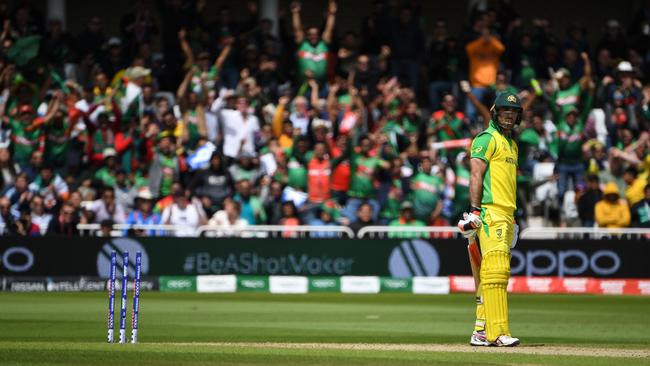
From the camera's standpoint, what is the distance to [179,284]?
21875 millimetres

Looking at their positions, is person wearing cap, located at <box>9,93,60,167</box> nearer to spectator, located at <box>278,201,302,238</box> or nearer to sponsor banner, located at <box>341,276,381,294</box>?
spectator, located at <box>278,201,302,238</box>

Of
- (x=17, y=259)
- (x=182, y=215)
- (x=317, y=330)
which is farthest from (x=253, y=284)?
(x=317, y=330)

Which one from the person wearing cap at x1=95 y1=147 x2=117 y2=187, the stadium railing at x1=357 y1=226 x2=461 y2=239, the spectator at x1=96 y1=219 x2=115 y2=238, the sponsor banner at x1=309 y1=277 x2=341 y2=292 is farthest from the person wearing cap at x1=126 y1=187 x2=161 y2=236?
the stadium railing at x1=357 y1=226 x2=461 y2=239

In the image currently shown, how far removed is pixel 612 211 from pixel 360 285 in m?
4.30

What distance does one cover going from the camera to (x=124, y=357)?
10422mm

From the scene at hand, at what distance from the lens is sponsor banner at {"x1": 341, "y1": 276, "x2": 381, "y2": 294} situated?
2183cm

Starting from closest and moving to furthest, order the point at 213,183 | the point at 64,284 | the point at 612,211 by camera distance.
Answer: the point at 64,284 < the point at 612,211 < the point at 213,183

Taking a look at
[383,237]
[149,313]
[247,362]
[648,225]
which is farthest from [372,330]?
[648,225]

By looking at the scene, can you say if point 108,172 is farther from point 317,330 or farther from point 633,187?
point 317,330

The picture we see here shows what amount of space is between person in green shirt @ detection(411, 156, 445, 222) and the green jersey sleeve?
11.0m

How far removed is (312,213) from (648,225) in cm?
551

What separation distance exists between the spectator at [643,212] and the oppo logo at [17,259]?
9761mm

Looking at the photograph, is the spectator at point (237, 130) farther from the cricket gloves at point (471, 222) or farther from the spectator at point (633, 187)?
the cricket gloves at point (471, 222)

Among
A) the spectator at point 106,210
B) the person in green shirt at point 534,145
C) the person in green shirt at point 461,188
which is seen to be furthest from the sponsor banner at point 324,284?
the person in green shirt at point 534,145
